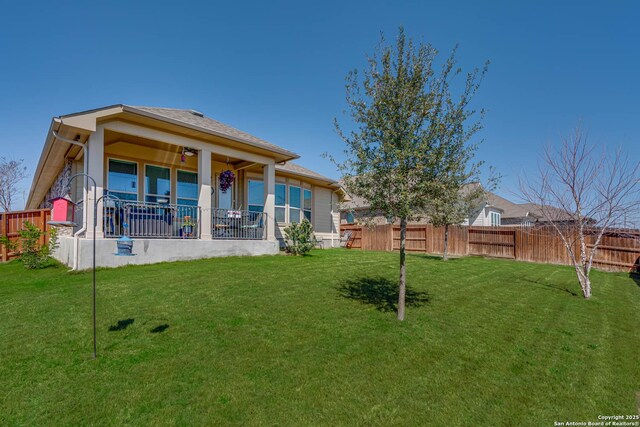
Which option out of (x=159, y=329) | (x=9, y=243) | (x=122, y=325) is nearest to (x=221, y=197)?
(x=9, y=243)

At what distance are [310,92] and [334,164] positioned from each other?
1134 centimetres

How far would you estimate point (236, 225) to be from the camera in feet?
34.8

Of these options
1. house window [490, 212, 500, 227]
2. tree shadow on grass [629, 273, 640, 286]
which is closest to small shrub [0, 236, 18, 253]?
tree shadow on grass [629, 273, 640, 286]

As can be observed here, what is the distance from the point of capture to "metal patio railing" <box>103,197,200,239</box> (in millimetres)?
8219

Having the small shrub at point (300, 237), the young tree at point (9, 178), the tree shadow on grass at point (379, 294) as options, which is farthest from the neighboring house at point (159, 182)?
the young tree at point (9, 178)

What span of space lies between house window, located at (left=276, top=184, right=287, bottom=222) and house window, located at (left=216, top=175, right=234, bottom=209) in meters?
2.16

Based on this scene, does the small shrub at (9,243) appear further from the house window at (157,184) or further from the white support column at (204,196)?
the white support column at (204,196)

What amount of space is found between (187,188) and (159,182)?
0.99 metres

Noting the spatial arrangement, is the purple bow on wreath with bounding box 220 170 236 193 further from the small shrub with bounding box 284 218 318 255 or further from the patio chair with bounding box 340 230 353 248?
the patio chair with bounding box 340 230 353 248

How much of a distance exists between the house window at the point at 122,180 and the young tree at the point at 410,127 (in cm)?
886

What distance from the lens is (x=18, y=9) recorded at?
27.7ft

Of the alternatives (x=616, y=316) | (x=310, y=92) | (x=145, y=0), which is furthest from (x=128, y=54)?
(x=616, y=316)

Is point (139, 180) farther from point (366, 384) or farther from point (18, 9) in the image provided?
point (366, 384)

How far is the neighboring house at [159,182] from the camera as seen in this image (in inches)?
299
